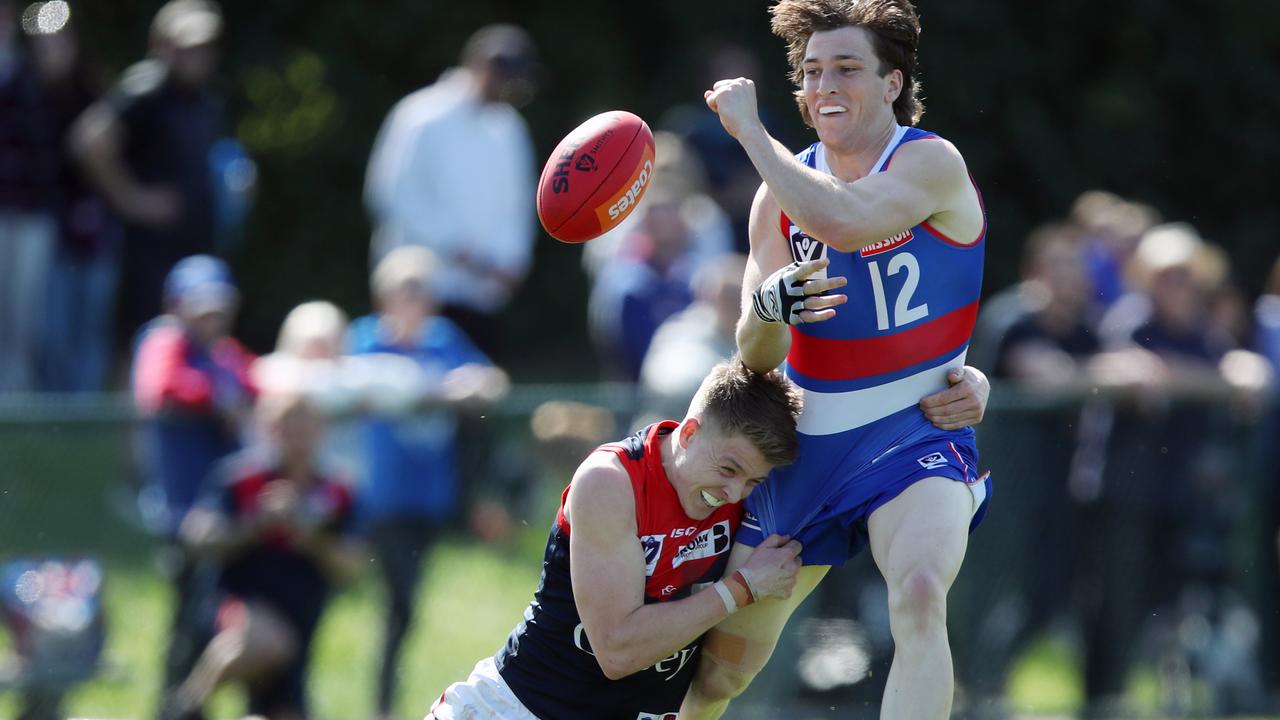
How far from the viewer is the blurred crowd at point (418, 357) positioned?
756cm

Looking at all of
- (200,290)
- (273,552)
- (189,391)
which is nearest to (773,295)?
(273,552)

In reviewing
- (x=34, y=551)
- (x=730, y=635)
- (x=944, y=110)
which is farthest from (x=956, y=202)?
(x=944, y=110)

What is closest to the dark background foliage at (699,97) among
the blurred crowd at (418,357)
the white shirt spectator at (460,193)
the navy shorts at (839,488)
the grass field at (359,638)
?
the blurred crowd at (418,357)

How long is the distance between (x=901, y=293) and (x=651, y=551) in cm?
96

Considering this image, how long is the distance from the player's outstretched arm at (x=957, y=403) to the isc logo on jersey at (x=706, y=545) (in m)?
0.65

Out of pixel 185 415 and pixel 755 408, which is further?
pixel 185 415

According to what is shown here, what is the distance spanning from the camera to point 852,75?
4.77m

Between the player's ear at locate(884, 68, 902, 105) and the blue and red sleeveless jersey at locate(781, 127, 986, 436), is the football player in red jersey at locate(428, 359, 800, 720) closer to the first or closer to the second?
the blue and red sleeveless jersey at locate(781, 127, 986, 436)

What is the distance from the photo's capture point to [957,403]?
4.86m

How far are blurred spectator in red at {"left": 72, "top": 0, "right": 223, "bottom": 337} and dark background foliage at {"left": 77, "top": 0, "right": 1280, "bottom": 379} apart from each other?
6207 millimetres

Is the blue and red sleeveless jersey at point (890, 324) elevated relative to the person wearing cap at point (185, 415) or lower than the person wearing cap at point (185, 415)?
lower

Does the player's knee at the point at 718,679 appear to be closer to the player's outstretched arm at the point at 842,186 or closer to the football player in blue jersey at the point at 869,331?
the football player in blue jersey at the point at 869,331

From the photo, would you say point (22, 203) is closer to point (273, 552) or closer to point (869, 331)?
point (273, 552)

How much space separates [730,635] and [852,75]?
1.58 m
